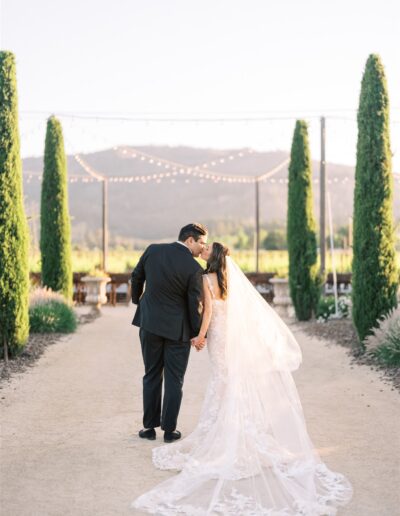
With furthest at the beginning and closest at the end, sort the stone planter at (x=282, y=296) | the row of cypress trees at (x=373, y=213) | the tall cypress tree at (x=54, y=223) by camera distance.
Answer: the stone planter at (x=282, y=296) < the tall cypress tree at (x=54, y=223) < the row of cypress trees at (x=373, y=213)

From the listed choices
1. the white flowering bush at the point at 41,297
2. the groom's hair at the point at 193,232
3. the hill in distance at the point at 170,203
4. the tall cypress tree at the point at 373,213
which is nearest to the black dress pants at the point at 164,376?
the groom's hair at the point at 193,232

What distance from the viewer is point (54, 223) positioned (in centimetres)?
1767

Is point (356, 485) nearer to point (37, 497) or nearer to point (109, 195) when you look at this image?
point (37, 497)

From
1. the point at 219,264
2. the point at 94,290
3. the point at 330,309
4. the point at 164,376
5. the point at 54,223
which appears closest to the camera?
the point at 219,264

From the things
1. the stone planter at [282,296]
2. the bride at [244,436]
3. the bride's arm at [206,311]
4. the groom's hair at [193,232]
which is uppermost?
the groom's hair at [193,232]

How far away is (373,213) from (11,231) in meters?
A: 5.73

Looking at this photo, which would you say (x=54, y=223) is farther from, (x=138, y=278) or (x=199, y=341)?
(x=199, y=341)

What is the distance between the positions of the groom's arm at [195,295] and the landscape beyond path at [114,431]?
3.80 ft

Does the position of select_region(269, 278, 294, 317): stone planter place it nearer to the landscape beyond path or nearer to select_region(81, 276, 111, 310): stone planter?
select_region(81, 276, 111, 310): stone planter

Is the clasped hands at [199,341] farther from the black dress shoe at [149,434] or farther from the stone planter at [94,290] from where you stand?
the stone planter at [94,290]

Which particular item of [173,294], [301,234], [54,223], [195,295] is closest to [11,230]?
[173,294]

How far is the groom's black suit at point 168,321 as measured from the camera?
6254 mm

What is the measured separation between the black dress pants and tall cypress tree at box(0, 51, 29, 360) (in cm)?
506

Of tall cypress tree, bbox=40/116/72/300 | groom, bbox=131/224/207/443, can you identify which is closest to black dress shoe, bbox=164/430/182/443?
groom, bbox=131/224/207/443
